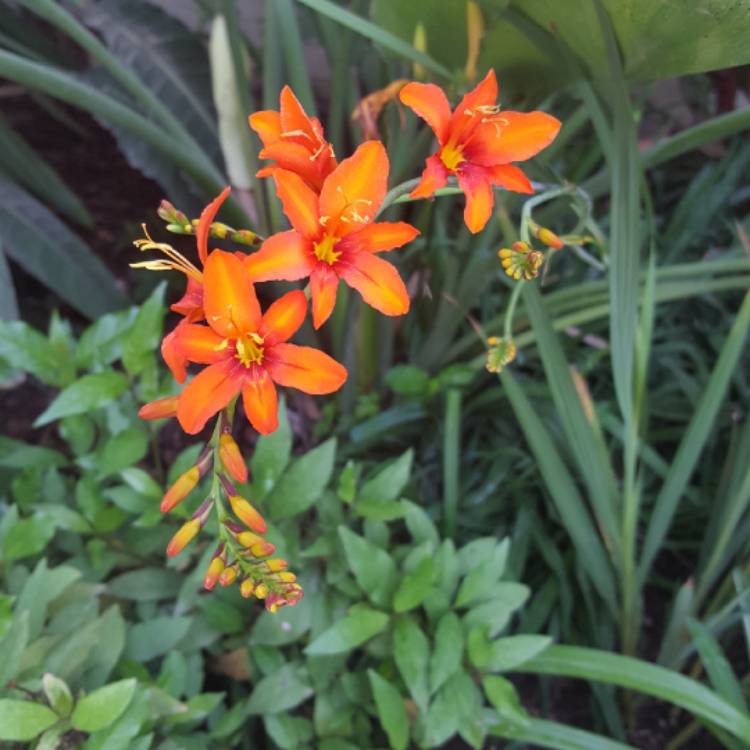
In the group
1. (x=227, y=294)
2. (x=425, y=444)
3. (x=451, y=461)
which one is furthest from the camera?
(x=425, y=444)

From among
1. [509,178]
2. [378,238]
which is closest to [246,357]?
[378,238]

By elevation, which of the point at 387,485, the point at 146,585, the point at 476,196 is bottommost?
the point at 146,585

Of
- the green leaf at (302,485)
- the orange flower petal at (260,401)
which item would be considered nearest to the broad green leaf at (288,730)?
the green leaf at (302,485)

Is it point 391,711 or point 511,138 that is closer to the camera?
point 511,138

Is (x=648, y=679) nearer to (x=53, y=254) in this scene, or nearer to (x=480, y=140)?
(x=480, y=140)

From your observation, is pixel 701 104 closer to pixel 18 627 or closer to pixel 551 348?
pixel 551 348

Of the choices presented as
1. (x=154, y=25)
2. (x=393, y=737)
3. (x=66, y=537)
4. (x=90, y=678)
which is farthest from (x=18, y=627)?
(x=154, y=25)

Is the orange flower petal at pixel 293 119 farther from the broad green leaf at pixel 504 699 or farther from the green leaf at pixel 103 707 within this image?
the broad green leaf at pixel 504 699
